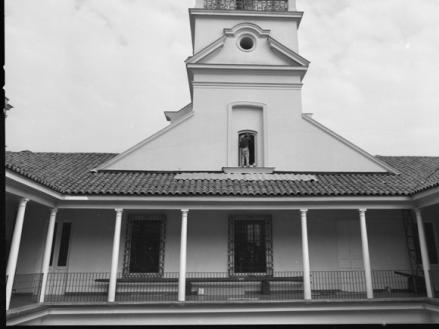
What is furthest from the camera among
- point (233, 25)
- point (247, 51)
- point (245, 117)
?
point (233, 25)

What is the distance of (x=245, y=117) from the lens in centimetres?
1477

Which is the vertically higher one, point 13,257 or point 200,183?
point 200,183

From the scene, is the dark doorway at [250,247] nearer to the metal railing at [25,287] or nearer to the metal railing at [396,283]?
the metal railing at [396,283]

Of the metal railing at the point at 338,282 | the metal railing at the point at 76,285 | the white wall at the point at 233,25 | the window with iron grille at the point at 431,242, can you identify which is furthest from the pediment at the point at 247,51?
the metal railing at the point at 76,285

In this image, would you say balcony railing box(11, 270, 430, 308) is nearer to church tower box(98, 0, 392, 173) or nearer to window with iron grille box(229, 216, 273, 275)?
window with iron grille box(229, 216, 273, 275)

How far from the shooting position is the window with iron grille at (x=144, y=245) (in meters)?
12.3

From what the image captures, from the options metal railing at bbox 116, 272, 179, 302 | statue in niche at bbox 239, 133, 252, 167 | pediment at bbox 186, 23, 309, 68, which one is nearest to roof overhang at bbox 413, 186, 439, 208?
statue in niche at bbox 239, 133, 252, 167

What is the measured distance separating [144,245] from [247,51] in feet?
28.4

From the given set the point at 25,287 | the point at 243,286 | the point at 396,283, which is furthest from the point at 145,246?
the point at 396,283

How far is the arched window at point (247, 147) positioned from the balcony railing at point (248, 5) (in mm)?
5791

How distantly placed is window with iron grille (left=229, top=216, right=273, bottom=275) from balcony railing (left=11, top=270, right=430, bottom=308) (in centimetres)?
36

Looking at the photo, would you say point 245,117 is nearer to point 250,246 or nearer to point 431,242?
point 250,246

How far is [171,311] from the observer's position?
10094mm

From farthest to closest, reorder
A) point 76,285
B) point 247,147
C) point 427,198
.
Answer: point 247,147 < point 76,285 < point 427,198
